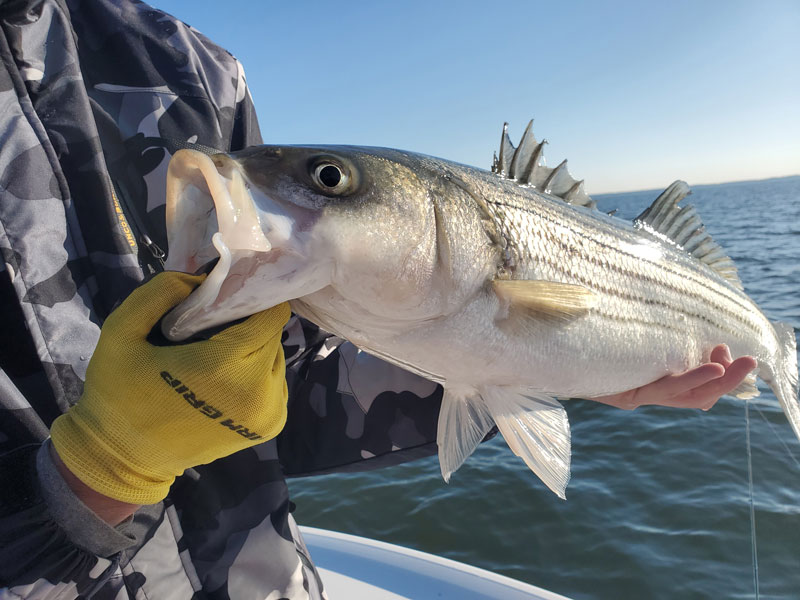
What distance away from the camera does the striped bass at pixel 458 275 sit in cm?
124

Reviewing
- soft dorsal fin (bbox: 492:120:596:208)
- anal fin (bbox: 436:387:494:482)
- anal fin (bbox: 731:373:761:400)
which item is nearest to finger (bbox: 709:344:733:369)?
anal fin (bbox: 731:373:761:400)

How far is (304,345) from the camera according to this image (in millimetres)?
2178

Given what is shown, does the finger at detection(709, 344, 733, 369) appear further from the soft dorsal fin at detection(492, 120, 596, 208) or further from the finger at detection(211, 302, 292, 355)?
the finger at detection(211, 302, 292, 355)

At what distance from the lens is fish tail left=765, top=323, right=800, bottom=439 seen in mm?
3082

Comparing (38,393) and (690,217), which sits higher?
(690,217)

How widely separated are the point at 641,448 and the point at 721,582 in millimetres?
2537

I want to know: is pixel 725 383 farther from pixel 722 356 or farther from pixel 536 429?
pixel 536 429

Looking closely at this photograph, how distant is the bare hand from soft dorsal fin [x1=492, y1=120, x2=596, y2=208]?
0.96 m

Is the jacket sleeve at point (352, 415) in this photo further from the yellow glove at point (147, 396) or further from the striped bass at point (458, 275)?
the yellow glove at point (147, 396)

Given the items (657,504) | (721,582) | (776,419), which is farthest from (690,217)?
(776,419)

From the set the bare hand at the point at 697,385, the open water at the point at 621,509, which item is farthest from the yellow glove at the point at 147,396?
the open water at the point at 621,509

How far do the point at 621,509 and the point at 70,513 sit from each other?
19.5 feet

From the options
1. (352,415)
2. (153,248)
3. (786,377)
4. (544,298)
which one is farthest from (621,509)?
(153,248)

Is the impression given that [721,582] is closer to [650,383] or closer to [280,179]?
[650,383]
